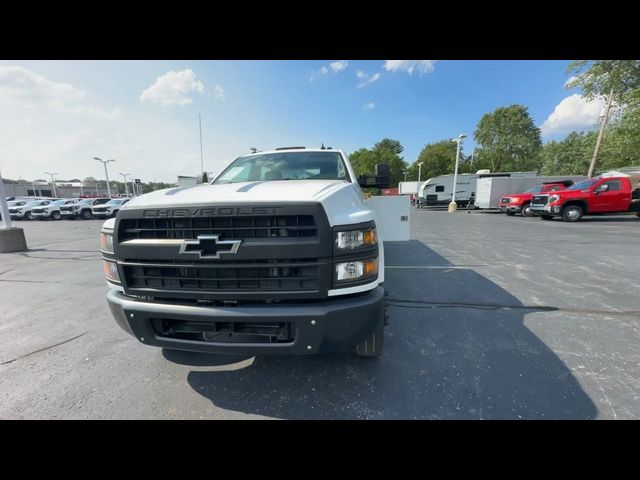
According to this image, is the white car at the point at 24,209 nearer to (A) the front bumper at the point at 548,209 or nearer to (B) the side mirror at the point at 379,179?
(B) the side mirror at the point at 379,179

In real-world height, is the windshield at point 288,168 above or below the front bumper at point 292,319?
above

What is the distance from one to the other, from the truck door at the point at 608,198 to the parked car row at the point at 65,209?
32462mm

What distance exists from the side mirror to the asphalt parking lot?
1779 mm

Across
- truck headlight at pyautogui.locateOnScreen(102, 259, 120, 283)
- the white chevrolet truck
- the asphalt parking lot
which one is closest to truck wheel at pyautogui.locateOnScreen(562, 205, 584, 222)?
the asphalt parking lot

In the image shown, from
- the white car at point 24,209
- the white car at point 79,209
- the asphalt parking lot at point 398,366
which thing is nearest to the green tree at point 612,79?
the asphalt parking lot at point 398,366

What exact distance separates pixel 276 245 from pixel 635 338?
13.3ft

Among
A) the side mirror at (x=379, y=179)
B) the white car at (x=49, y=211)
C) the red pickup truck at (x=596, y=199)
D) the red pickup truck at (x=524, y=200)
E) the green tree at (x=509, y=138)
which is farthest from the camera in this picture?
the green tree at (x=509, y=138)

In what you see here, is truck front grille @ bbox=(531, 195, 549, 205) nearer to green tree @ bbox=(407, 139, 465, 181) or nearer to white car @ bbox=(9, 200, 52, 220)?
white car @ bbox=(9, 200, 52, 220)

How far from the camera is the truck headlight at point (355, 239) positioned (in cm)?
185

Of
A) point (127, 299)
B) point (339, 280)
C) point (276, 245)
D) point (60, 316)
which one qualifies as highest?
point (276, 245)

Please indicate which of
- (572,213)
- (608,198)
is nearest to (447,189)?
(572,213)
